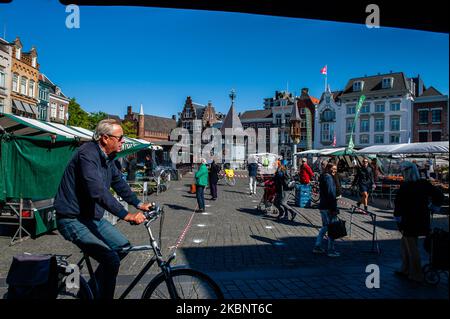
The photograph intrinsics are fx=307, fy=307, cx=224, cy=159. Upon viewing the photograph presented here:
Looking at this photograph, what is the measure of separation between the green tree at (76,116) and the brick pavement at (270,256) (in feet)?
116

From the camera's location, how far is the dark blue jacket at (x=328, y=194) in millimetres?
6516

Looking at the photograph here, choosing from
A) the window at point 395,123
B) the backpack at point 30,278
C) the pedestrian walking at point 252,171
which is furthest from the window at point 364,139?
the backpack at point 30,278

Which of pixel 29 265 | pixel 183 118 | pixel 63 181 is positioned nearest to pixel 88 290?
pixel 29 265

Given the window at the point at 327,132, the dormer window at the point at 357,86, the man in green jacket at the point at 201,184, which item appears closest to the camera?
the man in green jacket at the point at 201,184

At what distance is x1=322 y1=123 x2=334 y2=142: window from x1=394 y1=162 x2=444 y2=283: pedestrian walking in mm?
49959

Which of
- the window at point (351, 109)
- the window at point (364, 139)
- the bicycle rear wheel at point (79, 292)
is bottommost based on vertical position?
the bicycle rear wheel at point (79, 292)

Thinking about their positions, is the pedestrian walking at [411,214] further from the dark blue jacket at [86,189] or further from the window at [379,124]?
the window at [379,124]

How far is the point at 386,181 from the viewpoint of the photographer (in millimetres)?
15195

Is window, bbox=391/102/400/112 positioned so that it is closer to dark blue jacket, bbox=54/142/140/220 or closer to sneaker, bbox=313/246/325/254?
sneaker, bbox=313/246/325/254

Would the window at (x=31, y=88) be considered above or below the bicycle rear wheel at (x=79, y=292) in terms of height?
above

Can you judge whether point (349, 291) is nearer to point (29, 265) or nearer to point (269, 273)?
point (269, 273)

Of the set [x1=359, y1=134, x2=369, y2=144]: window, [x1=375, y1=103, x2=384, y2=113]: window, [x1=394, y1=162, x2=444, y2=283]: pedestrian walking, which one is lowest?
[x1=394, y1=162, x2=444, y2=283]: pedestrian walking

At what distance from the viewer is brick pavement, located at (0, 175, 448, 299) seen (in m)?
4.03

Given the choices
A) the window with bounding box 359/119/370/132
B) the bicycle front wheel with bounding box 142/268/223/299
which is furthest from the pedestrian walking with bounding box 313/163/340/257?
the window with bounding box 359/119/370/132
